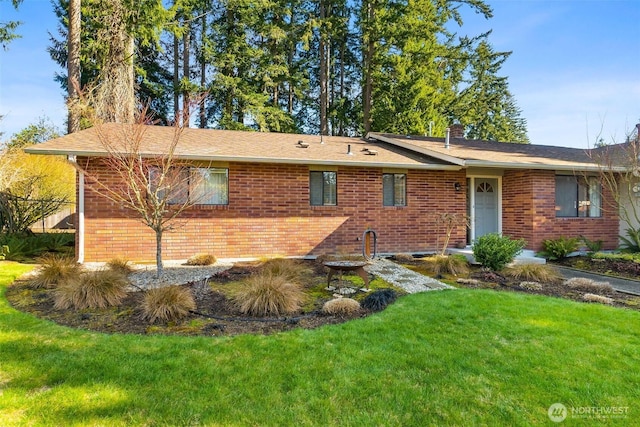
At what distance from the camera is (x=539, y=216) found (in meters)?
10.5

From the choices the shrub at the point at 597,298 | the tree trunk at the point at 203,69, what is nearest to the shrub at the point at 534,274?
the shrub at the point at 597,298

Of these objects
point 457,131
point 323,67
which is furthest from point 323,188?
point 323,67

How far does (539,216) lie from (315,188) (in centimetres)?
665

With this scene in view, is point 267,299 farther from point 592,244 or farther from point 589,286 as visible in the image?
point 592,244

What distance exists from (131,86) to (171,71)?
26.1ft

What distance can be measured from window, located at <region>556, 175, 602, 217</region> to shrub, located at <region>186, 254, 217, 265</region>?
1020cm

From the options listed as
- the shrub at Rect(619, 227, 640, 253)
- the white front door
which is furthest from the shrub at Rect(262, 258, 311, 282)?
the shrub at Rect(619, 227, 640, 253)

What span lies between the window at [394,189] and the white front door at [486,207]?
2.64 metres

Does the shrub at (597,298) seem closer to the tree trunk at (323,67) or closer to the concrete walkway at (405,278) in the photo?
the concrete walkway at (405,278)

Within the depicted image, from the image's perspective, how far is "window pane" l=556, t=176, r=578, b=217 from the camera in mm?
10953

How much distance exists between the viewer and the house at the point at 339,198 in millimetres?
8977

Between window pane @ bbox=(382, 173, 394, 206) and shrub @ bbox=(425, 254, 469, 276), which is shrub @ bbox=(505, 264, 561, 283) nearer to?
shrub @ bbox=(425, 254, 469, 276)

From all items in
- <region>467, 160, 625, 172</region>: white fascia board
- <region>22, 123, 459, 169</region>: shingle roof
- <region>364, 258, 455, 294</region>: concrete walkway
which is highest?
<region>22, 123, 459, 169</region>: shingle roof

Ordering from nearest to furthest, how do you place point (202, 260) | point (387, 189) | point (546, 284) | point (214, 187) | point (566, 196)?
point (546, 284) < point (202, 260) < point (214, 187) < point (387, 189) < point (566, 196)
